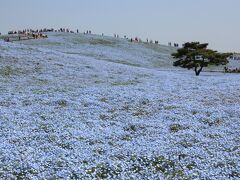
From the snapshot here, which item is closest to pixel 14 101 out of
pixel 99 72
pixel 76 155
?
pixel 76 155

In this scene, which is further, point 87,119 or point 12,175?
point 87,119

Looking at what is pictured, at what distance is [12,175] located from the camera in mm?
14391

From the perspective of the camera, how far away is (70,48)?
84.4 m

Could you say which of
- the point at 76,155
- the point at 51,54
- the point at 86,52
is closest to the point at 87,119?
the point at 76,155

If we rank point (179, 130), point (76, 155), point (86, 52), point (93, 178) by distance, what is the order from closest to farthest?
point (93, 178) < point (76, 155) < point (179, 130) < point (86, 52)

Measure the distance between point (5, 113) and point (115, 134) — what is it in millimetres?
7590

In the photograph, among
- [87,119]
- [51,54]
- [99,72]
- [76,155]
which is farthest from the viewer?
[51,54]

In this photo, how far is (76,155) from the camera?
16719 millimetres

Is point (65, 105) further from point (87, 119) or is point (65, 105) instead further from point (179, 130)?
point (179, 130)

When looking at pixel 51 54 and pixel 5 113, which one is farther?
pixel 51 54

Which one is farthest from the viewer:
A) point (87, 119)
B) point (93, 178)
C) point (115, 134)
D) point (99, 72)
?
point (99, 72)

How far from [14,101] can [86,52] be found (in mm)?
52518

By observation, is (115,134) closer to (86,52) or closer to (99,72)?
(99,72)

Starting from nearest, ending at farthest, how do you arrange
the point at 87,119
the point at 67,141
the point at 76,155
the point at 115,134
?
the point at 76,155
the point at 67,141
the point at 115,134
the point at 87,119
